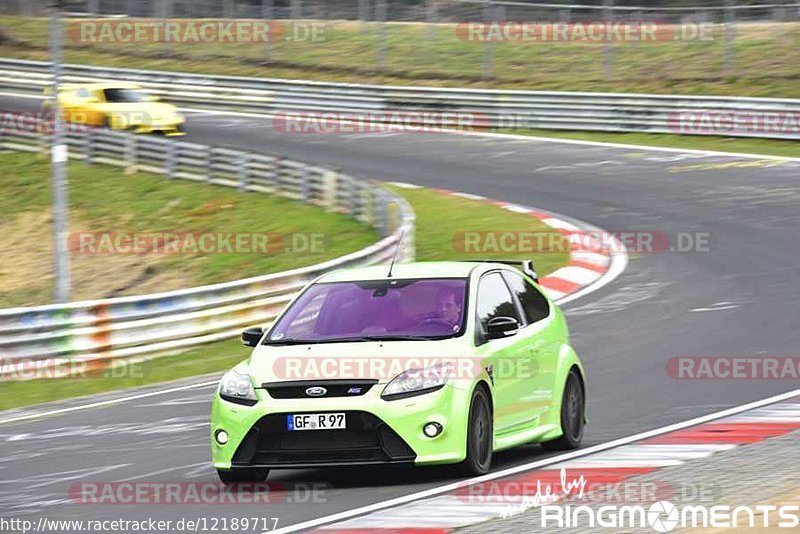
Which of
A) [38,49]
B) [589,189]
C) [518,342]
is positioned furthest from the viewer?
[38,49]

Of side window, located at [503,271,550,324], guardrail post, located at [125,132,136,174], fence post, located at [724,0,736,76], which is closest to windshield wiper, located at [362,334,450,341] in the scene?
side window, located at [503,271,550,324]

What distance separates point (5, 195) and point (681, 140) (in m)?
14.3

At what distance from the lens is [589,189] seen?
27984 mm

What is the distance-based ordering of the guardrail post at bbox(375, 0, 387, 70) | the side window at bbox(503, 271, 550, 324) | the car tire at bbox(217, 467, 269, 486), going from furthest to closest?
the guardrail post at bbox(375, 0, 387, 70) → the side window at bbox(503, 271, 550, 324) → the car tire at bbox(217, 467, 269, 486)

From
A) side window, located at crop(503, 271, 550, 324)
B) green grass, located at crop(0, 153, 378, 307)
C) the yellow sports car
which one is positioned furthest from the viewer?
the yellow sports car

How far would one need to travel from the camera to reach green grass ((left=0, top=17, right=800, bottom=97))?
36.7 metres

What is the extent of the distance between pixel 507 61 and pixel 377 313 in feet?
104

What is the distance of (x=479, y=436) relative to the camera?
30.4ft

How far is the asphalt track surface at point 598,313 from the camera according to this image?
977 centimetres

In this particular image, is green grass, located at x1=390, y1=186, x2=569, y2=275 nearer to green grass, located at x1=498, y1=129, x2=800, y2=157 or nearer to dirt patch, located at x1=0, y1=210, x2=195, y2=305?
dirt patch, located at x1=0, y1=210, x2=195, y2=305

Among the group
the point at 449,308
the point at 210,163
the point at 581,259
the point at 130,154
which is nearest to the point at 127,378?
the point at 581,259

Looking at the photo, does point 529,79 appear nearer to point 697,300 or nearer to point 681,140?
point 681,140

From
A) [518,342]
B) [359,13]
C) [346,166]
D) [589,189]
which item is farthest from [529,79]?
[518,342]

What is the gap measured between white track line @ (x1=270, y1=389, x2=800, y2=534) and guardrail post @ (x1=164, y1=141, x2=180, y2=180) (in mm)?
21407
